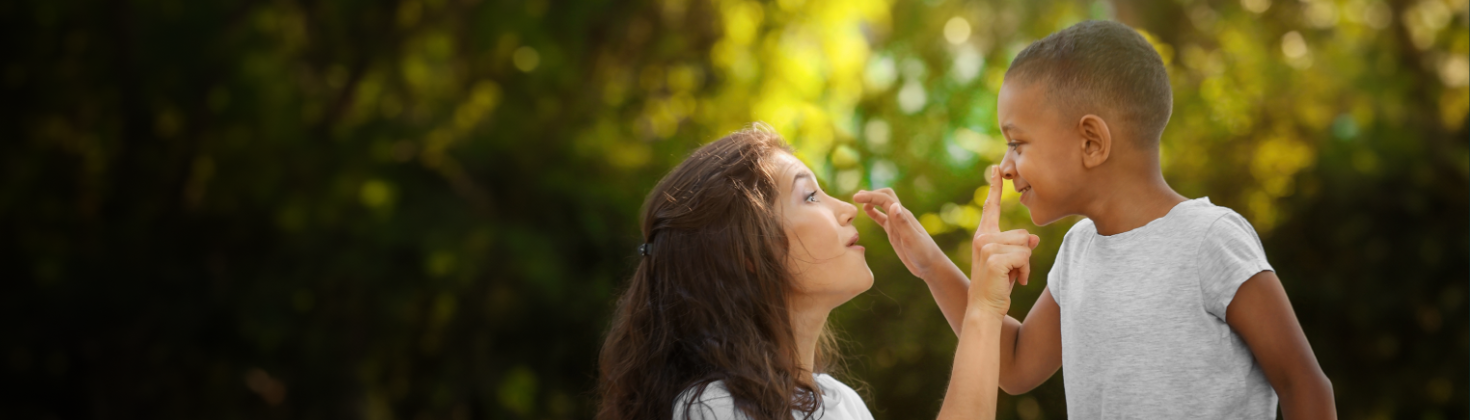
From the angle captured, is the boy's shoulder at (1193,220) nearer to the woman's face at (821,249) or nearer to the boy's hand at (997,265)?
the boy's hand at (997,265)

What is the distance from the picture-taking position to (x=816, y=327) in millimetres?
1958

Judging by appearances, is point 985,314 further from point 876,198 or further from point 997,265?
point 876,198

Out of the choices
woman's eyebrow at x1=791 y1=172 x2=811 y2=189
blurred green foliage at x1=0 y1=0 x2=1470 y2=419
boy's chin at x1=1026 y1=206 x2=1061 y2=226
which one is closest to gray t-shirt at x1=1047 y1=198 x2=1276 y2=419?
boy's chin at x1=1026 y1=206 x2=1061 y2=226

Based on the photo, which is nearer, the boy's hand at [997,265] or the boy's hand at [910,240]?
the boy's hand at [997,265]

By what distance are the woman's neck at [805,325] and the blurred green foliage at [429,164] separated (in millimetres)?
1851

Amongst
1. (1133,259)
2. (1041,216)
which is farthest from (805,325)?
(1133,259)

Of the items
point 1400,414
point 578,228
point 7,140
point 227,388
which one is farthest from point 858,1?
point 7,140

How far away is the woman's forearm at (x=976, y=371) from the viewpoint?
1.66 meters

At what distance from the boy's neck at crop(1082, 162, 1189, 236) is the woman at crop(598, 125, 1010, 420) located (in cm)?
42

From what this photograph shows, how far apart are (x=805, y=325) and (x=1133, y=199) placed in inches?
26.2

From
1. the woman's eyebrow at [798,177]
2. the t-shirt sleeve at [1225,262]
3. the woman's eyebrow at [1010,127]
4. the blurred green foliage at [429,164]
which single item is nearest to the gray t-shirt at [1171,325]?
the t-shirt sleeve at [1225,262]

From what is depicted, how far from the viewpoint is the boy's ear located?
161cm

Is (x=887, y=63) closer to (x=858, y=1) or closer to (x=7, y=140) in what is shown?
Answer: (x=858, y=1)

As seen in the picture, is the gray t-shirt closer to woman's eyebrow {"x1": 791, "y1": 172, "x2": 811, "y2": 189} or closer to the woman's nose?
the woman's nose
